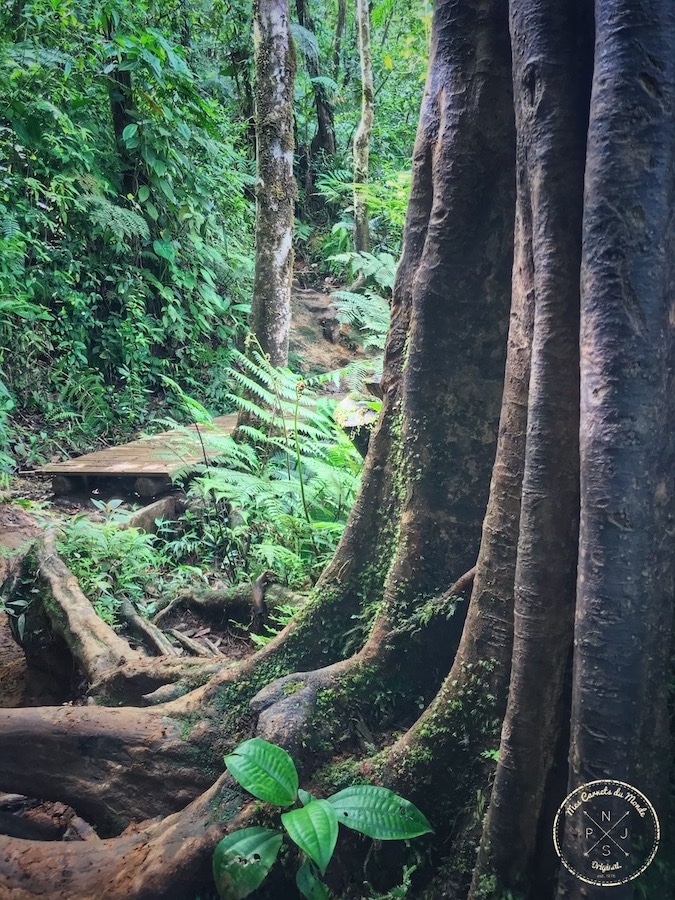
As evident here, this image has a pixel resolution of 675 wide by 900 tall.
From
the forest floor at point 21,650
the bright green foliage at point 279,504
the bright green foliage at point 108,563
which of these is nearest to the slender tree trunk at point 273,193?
the bright green foliage at point 279,504

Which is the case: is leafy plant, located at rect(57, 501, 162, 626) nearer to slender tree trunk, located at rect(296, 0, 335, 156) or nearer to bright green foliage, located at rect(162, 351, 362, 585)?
bright green foliage, located at rect(162, 351, 362, 585)

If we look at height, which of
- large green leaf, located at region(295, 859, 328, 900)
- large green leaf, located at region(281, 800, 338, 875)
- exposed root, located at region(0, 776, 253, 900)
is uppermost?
large green leaf, located at region(281, 800, 338, 875)

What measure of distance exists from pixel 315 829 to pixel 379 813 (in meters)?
0.23

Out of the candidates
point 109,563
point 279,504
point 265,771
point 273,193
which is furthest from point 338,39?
point 265,771

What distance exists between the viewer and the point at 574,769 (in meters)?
1.51

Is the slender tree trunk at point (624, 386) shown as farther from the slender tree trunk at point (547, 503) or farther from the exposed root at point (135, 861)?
the exposed root at point (135, 861)

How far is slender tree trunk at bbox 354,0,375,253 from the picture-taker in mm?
13000

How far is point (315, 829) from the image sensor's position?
1.69 metres

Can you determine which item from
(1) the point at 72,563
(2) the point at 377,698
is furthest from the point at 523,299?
(1) the point at 72,563

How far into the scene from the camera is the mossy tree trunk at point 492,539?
1470 millimetres

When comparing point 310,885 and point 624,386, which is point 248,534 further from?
point 624,386

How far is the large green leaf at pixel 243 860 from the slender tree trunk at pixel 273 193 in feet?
17.9

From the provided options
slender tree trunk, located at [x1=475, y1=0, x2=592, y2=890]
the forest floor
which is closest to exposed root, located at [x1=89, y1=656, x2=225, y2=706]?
the forest floor

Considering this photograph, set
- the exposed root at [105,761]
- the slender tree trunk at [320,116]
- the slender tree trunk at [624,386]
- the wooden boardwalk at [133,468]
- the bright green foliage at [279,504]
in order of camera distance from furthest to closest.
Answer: the slender tree trunk at [320,116] → the wooden boardwalk at [133,468] → the bright green foliage at [279,504] → the exposed root at [105,761] → the slender tree trunk at [624,386]
